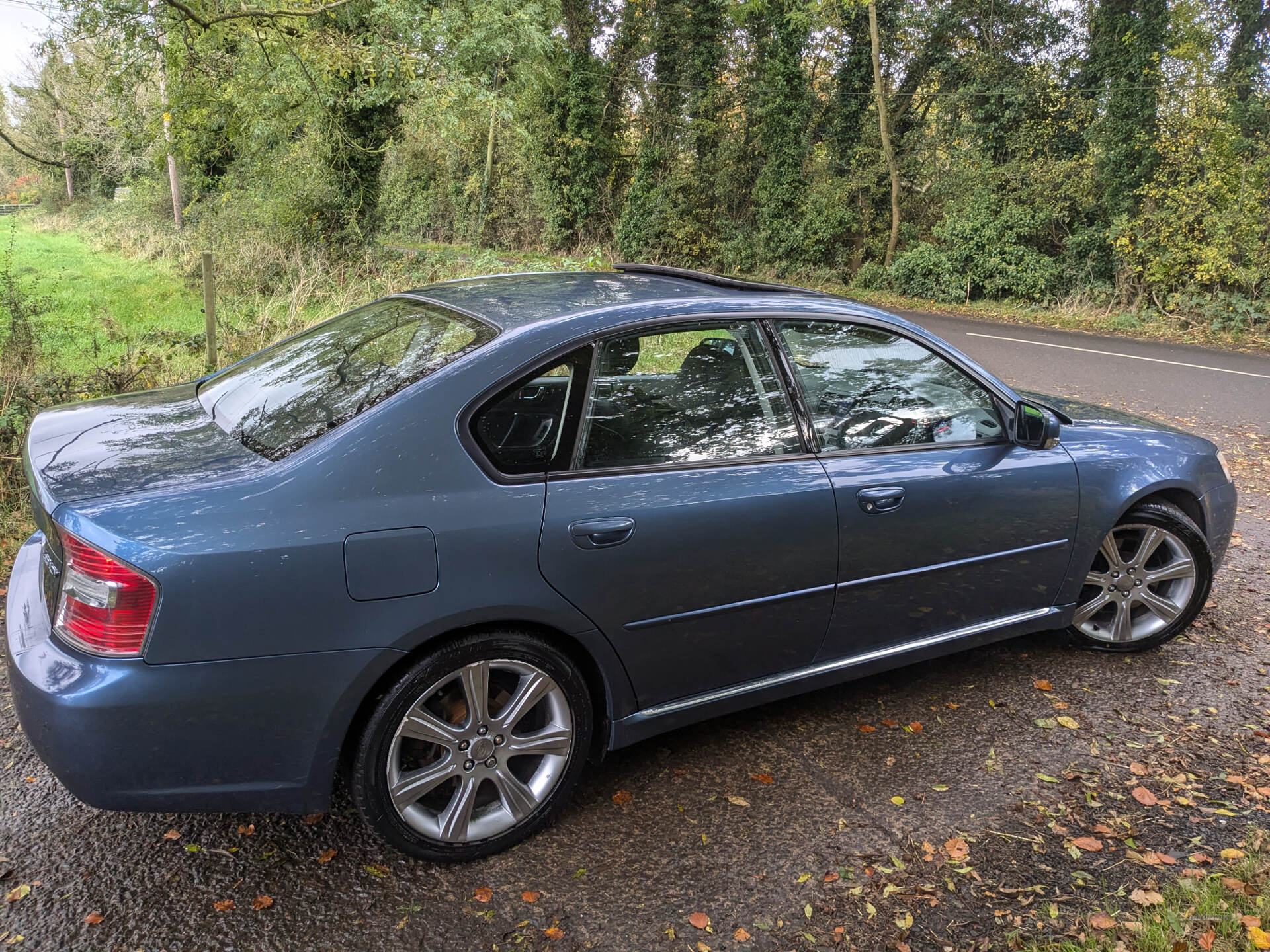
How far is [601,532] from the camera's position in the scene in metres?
2.65

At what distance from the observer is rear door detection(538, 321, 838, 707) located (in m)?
2.68

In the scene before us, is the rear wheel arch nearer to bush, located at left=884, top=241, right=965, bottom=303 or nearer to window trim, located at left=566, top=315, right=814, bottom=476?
window trim, located at left=566, top=315, right=814, bottom=476

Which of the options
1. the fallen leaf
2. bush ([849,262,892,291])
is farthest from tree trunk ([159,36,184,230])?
bush ([849,262,892,291])

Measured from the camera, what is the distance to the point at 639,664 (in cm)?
283

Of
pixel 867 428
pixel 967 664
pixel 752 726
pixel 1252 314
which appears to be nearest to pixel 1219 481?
pixel 967 664

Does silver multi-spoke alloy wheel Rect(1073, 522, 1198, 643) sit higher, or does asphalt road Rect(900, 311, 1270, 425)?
silver multi-spoke alloy wheel Rect(1073, 522, 1198, 643)

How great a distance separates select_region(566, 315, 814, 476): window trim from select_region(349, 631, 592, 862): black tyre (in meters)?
0.56

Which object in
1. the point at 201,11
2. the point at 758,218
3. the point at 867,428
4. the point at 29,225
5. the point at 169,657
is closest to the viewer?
the point at 169,657

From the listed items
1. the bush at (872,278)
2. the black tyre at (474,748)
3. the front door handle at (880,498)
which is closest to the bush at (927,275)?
the bush at (872,278)

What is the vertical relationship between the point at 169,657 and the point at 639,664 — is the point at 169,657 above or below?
above

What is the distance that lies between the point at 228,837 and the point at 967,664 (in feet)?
10.1

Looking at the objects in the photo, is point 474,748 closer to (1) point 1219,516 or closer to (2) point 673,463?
(2) point 673,463

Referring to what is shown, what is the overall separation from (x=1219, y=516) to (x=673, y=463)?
291 centimetres

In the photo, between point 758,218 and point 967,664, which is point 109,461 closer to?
point 967,664
